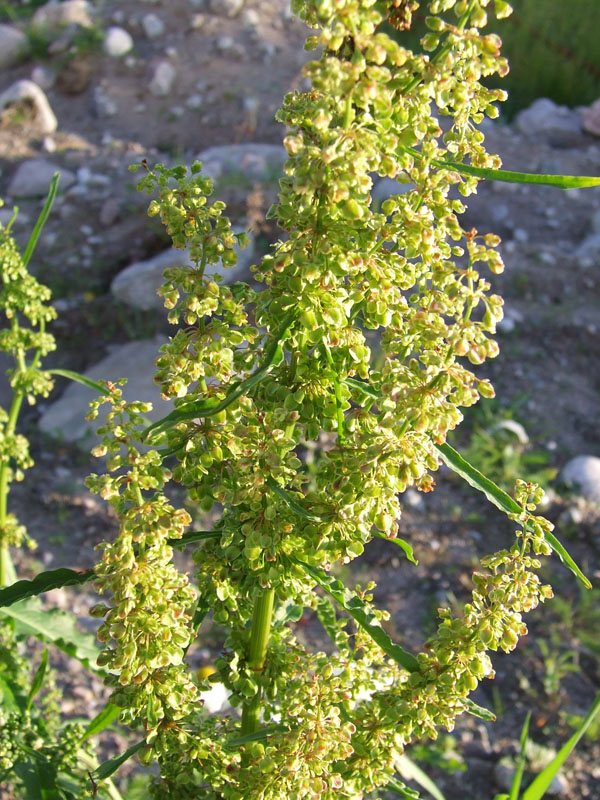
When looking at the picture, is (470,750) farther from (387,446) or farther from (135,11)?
(135,11)

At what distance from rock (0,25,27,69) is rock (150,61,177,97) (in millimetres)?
1211

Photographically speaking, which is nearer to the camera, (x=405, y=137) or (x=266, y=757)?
(x=405, y=137)

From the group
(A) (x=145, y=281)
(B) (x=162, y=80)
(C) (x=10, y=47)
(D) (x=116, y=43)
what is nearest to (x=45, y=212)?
(A) (x=145, y=281)

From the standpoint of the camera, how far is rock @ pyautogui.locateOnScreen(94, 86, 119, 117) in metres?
6.59

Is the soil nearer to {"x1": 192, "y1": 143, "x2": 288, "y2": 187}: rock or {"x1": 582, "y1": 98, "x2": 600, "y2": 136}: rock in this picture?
{"x1": 582, "y1": 98, "x2": 600, "y2": 136}: rock

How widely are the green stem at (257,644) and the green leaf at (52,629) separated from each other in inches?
24.6

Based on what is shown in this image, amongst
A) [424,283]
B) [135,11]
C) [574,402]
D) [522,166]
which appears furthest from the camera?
[135,11]

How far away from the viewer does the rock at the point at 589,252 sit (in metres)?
5.25

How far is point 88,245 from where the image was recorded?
16.6ft

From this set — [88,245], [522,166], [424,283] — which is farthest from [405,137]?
[522,166]

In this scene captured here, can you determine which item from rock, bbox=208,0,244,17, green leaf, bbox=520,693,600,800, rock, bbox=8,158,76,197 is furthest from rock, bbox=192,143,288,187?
green leaf, bbox=520,693,600,800

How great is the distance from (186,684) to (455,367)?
676mm

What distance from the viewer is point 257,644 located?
4.72 feet

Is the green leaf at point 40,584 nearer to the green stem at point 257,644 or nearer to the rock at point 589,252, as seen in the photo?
the green stem at point 257,644
